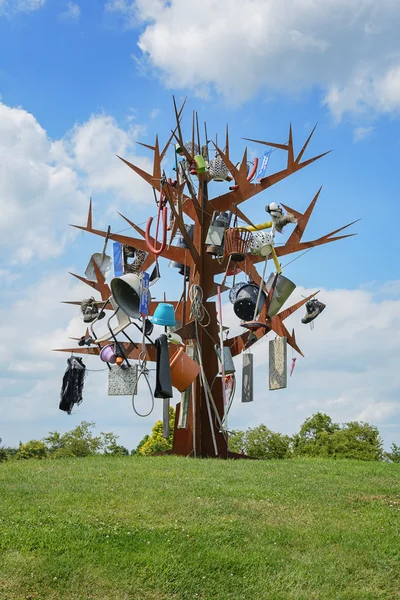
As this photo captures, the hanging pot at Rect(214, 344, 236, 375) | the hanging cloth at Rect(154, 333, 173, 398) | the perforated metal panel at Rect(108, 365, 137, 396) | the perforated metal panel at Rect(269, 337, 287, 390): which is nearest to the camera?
the hanging cloth at Rect(154, 333, 173, 398)

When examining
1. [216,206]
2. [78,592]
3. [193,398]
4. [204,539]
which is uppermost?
[216,206]

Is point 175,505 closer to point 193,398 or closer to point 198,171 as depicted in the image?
point 193,398

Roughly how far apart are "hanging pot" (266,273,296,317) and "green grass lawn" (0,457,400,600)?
329cm

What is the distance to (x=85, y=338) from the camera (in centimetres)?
1416

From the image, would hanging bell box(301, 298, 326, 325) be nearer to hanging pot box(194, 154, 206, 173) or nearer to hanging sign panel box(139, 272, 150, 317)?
hanging pot box(194, 154, 206, 173)

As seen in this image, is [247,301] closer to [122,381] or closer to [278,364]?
[278,364]

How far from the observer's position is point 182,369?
9727 millimetres

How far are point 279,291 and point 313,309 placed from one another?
117 centimetres

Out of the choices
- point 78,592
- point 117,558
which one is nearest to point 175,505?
point 117,558

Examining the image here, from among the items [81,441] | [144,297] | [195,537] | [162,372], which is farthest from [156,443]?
[195,537]

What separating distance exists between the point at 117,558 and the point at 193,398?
685 cm

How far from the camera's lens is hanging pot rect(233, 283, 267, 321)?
1253 cm

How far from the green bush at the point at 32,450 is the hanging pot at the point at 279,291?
308 inches

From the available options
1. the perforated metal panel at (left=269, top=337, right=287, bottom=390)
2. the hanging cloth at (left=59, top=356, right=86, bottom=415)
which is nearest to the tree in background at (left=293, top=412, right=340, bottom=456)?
the perforated metal panel at (left=269, top=337, right=287, bottom=390)
